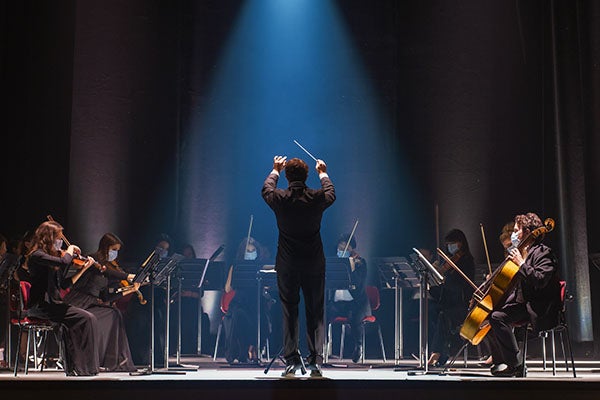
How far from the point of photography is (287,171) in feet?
22.8

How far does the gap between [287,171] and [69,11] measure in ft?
15.0

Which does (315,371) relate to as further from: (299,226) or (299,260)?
(299,226)

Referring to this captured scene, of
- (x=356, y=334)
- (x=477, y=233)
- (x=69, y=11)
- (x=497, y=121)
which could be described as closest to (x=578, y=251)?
(x=477, y=233)

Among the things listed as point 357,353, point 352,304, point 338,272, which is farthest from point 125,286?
point 352,304

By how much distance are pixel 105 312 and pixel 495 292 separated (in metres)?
3.71

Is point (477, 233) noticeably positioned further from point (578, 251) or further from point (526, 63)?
point (526, 63)

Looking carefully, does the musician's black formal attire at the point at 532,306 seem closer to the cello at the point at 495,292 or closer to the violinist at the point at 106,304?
the cello at the point at 495,292

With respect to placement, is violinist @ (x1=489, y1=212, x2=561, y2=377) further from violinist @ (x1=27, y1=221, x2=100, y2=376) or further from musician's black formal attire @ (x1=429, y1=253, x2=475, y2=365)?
violinist @ (x1=27, y1=221, x2=100, y2=376)

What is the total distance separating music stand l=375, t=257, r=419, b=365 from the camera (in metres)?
8.76

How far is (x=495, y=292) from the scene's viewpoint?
23.0 ft

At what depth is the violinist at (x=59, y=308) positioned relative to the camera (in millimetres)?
7484

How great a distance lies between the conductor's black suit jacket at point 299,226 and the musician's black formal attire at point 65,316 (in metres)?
1.89

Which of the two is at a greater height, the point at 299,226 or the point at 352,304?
the point at 299,226
